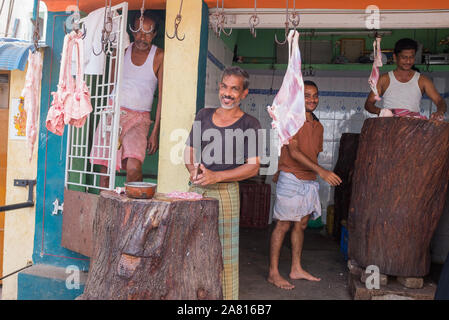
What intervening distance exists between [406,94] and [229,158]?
224 cm

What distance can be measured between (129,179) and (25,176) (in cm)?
149

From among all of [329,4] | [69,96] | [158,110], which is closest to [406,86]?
[329,4]

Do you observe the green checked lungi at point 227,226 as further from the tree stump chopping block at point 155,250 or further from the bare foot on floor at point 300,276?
the bare foot on floor at point 300,276

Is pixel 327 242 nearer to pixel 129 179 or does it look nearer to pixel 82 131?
pixel 129 179

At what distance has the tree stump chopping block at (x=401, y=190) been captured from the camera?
3.55 metres

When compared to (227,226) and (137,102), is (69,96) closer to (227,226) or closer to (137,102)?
(137,102)

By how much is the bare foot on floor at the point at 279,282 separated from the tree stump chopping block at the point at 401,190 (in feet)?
2.48

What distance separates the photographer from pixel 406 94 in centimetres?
435

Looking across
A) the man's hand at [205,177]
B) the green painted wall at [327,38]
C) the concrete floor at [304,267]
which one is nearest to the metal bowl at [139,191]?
the man's hand at [205,177]

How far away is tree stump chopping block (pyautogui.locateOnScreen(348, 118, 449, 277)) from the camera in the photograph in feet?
11.7

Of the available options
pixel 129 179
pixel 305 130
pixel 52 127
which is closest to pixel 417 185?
pixel 305 130

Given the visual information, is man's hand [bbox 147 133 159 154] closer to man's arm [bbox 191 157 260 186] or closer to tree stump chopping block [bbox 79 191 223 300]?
man's arm [bbox 191 157 260 186]

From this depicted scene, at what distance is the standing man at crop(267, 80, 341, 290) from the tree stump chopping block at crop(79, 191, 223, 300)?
1479 mm
